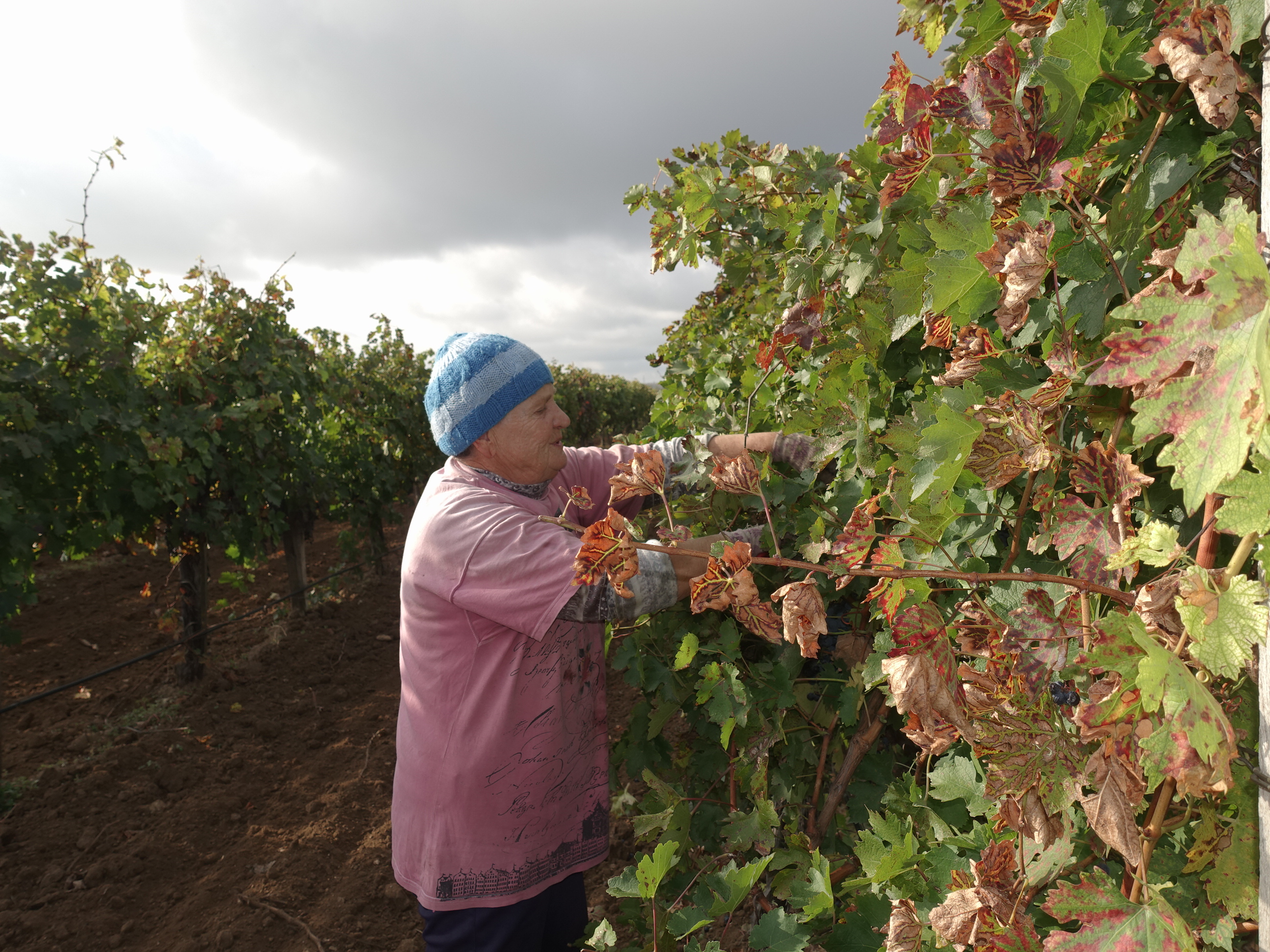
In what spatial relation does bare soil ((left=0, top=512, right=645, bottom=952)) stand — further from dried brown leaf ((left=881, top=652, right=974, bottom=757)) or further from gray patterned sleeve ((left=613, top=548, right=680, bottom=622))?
dried brown leaf ((left=881, top=652, right=974, bottom=757))

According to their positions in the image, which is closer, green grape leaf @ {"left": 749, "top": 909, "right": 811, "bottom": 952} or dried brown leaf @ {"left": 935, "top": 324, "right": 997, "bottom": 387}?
dried brown leaf @ {"left": 935, "top": 324, "right": 997, "bottom": 387}

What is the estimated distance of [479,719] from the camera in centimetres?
218

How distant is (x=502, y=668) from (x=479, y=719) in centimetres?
18

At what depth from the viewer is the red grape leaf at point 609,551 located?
1056 mm

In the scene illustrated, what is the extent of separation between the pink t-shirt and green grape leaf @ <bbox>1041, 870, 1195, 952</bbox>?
1.45 meters

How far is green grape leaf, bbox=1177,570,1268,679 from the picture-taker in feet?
1.89

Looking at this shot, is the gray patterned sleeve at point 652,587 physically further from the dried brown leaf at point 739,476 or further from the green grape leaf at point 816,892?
the green grape leaf at point 816,892

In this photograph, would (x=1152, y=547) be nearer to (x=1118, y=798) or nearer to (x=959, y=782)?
(x=1118, y=798)

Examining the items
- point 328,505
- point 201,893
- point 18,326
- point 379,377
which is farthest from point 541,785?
point 379,377

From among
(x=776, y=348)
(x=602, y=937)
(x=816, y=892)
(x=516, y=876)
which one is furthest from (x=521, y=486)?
(x=816, y=892)

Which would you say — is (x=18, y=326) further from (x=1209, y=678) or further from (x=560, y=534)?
(x=1209, y=678)

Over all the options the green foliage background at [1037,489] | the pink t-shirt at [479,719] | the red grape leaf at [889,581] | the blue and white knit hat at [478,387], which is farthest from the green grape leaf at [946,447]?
the blue and white knit hat at [478,387]

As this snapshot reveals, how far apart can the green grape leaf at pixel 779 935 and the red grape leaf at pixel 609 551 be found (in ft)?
2.43

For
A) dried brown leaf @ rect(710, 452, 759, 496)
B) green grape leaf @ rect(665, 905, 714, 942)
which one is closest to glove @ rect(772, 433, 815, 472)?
dried brown leaf @ rect(710, 452, 759, 496)
